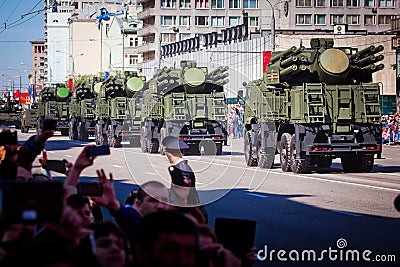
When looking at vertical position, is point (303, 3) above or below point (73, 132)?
above

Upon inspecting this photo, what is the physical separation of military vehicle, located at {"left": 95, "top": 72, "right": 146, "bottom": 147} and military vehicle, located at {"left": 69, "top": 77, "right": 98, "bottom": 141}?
5.25 metres

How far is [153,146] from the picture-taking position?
120 ft

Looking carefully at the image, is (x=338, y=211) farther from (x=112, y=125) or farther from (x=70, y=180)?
(x=112, y=125)

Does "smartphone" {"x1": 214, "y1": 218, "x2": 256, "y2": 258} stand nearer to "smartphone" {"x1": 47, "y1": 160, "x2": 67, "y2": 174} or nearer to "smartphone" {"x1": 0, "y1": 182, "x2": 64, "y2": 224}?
"smartphone" {"x1": 0, "y1": 182, "x2": 64, "y2": 224}

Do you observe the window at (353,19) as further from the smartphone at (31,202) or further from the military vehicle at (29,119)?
the smartphone at (31,202)

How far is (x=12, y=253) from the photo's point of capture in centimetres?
456

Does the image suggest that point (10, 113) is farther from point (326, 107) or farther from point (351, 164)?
point (326, 107)

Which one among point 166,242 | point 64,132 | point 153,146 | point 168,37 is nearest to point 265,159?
point 153,146

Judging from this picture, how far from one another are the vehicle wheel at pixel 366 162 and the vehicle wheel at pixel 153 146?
10.3m

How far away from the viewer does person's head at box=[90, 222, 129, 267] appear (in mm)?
5609

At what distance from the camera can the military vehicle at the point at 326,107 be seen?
26312 millimetres
